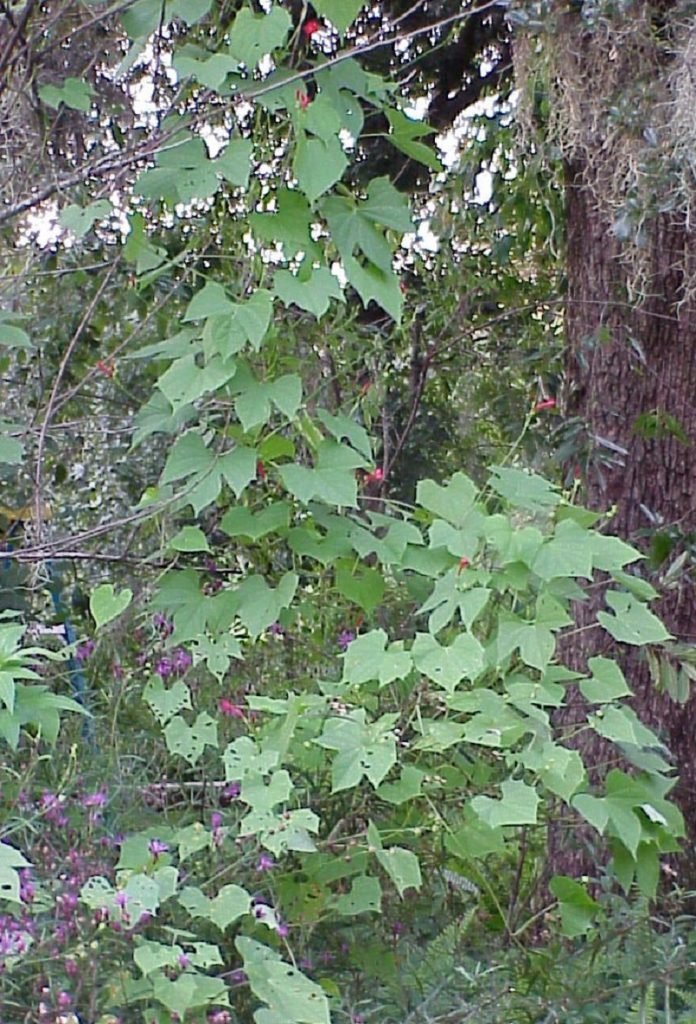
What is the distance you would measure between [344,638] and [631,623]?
59 cm

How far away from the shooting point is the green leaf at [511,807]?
1656 millimetres

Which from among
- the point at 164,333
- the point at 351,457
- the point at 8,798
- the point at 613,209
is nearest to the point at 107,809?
the point at 8,798

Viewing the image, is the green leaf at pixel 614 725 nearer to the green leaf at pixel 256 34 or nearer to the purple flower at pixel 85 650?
the purple flower at pixel 85 650

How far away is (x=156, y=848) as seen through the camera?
1.68 m

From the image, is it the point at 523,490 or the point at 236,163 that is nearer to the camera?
the point at 236,163

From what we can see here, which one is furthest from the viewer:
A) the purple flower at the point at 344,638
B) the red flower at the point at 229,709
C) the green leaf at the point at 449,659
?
the purple flower at the point at 344,638

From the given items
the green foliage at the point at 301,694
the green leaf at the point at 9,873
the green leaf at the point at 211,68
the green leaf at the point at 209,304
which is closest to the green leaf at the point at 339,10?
the green foliage at the point at 301,694

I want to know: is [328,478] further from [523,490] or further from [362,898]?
[362,898]

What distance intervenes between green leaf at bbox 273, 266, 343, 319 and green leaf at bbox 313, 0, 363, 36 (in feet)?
1.14

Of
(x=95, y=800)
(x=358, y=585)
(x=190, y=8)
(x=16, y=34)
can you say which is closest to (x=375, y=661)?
(x=358, y=585)

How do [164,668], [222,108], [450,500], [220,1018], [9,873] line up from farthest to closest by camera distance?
[164,668] → [450,500] → [222,108] → [220,1018] → [9,873]

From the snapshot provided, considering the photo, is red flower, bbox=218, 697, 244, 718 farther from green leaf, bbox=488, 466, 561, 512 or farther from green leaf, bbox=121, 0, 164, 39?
A: green leaf, bbox=121, 0, 164, 39

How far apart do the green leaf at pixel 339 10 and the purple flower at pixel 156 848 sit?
3.79ft

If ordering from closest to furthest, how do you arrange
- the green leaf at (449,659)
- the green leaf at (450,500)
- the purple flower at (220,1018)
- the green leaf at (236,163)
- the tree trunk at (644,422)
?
the purple flower at (220,1018), the green leaf at (449,659), the green leaf at (236,163), the green leaf at (450,500), the tree trunk at (644,422)
